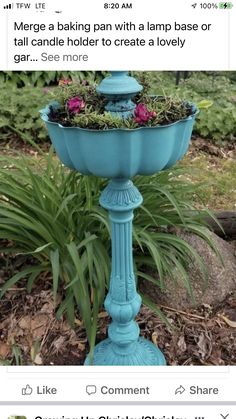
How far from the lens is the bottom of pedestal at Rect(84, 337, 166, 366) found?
180 cm

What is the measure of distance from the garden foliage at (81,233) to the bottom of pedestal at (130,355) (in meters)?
0.10

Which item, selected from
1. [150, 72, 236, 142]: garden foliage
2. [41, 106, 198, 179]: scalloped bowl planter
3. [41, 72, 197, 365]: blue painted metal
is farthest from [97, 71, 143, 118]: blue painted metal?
[150, 72, 236, 142]: garden foliage

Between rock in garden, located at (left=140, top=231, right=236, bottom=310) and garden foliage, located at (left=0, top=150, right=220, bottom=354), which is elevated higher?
garden foliage, located at (left=0, top=150, right=220, bottom=354)

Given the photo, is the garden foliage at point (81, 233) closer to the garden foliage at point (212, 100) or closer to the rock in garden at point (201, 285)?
the rock in garden at point (201, 285)

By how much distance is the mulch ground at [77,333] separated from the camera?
6.25 feet

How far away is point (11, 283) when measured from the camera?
1938mm

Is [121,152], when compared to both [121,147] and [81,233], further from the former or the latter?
[81,233]

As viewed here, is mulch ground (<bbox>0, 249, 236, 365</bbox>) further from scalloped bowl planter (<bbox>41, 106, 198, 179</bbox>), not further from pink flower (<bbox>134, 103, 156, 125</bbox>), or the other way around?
pink flower (<bbox>134, 103, 156, 125</bbox>)

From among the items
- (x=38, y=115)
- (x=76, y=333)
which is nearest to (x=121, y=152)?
(x=76, y=333)

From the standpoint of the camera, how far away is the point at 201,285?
211 cm

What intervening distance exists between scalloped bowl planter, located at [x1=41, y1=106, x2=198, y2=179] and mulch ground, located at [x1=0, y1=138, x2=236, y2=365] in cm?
83
